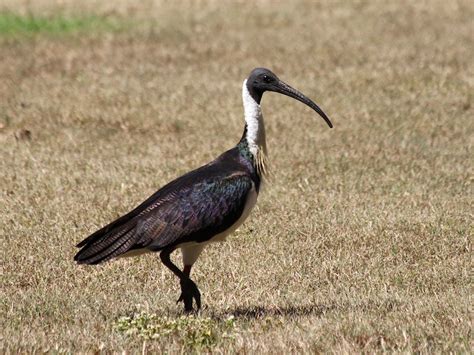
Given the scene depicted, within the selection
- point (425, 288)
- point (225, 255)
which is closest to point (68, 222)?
point (225, 255)

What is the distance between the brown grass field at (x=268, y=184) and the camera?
694 centimetres

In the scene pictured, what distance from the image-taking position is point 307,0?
87.9 ft

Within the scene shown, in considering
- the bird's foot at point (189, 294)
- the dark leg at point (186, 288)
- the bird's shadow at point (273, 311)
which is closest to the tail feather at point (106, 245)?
the dark leg at point (186, 288)

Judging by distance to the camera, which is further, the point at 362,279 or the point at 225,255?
the point at 225,255

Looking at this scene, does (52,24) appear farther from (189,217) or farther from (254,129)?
(189,217)

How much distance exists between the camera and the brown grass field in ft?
22.8

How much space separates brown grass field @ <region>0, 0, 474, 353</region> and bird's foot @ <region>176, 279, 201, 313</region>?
11 centimetres

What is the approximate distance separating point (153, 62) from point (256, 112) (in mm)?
12290

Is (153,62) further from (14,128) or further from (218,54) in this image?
(14,128)

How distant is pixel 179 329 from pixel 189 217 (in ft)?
3.38

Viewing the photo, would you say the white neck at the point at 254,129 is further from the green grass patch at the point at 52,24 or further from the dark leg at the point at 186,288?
the green grass patch at the point at 52,24

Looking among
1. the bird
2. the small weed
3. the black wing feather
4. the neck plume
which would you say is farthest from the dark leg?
the neck plume

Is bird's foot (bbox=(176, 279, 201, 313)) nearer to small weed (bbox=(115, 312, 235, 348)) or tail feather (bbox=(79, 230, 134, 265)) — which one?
tail feather (bbox=(79, 230, 134, 265))

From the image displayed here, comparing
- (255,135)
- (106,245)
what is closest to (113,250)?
(106,245)
